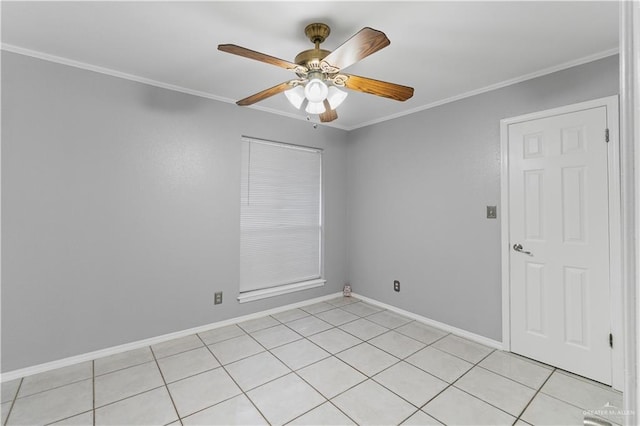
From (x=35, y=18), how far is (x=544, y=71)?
12.4 ft

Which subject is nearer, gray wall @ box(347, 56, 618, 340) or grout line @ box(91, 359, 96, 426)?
grout line @ box(91, 359, 96, 426)

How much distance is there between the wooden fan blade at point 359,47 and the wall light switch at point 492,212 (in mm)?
2053

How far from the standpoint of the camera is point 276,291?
12.2 feet

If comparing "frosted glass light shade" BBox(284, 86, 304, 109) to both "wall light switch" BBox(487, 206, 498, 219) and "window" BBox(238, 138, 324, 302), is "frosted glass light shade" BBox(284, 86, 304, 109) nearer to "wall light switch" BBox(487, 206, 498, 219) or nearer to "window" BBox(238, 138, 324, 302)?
"window" BBox(238, 138, 324, 302)

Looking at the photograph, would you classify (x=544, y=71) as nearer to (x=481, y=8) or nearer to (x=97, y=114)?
(x=481, y=8)

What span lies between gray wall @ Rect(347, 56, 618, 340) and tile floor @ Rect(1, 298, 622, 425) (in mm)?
573

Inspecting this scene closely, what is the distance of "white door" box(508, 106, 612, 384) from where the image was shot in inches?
91.9

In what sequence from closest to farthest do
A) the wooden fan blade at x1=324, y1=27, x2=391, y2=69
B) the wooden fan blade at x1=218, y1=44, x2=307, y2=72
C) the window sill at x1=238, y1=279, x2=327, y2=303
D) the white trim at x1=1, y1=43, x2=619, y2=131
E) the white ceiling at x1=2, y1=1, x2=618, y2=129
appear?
the wooden fan blade at x1=324, y1=27, x2=391, y2=69 → the wooden fan blade at x1=218, y1=44, x2=307, y2=72 → the white ceiling at x1=2, y1=1, x2=618, y2=129 → the white trim at x1=1, y1=43, x2=619, y2=131 → the window sill at x1=238, y1=279, x2=327, y2=303

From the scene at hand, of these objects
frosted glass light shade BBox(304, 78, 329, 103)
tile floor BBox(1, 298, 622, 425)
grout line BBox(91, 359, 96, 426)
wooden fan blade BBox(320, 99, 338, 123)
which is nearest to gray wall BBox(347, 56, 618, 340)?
tile floor BBox(1, 298, 622, 425)

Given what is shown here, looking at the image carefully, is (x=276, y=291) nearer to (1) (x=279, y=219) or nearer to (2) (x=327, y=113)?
(1) (x=279, y=219)

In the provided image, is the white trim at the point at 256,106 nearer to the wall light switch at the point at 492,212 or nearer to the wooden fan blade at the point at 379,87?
the wall light switch at the point at 492,212

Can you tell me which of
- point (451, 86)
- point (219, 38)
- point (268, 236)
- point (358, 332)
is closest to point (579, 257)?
point (451, 86)

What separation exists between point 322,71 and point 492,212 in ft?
6.94

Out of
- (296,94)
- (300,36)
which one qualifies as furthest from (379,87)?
(300,36)
